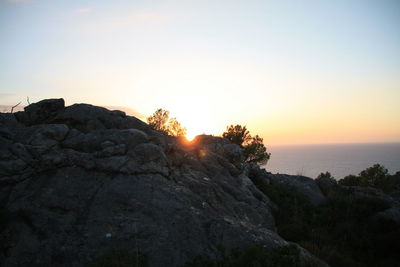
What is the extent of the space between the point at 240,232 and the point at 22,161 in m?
→ 9.10

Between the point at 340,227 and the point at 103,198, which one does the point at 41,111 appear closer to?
the point at 103,198

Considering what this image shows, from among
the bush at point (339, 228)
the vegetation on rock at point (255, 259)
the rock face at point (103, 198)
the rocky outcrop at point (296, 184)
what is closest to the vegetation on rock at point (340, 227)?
the bush at point (339, 228)

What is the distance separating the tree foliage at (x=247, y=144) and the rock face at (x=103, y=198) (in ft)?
66.6

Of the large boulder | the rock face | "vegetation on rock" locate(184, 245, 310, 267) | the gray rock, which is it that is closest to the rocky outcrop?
the large boulder

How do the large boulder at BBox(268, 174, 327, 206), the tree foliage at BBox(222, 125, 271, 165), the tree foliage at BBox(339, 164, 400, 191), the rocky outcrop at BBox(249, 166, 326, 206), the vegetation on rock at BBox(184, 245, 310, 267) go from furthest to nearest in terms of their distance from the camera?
1. the tree foliage at BBox(222, 125, 271, 165)
2. the tree foliage at BBox(339, 164, 400, 191)
3. the rocky outcrop at BBox(249, 166, 326, 206)
4. the large boulder at BBox(268, 174, 327, 206)
5. the vegetation on rock at BBox(184, 245, 310, 267)

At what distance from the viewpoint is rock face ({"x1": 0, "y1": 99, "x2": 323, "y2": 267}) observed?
8.41 meters

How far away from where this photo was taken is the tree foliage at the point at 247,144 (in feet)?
114

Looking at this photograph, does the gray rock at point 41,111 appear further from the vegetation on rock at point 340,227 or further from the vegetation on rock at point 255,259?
the vegetation on rock at point 340,227

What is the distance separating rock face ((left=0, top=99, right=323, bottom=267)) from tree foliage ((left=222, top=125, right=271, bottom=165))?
799 inches

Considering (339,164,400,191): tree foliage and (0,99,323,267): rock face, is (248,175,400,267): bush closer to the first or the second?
(0,99,323,267): rock face

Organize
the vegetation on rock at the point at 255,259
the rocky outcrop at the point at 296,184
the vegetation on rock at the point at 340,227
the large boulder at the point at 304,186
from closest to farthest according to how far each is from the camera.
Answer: the vegetation on rock at the point at 255,259 → the vegetation on rock at the point at 340,227 → the large boulder at the point at 304,186 → the rocky outcrop at the point at 296,184

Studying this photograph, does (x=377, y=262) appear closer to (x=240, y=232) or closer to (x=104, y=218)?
(x=240, y=232)

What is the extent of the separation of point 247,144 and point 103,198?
27826mm

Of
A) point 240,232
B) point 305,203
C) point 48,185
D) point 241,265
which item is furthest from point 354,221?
point 48,185
